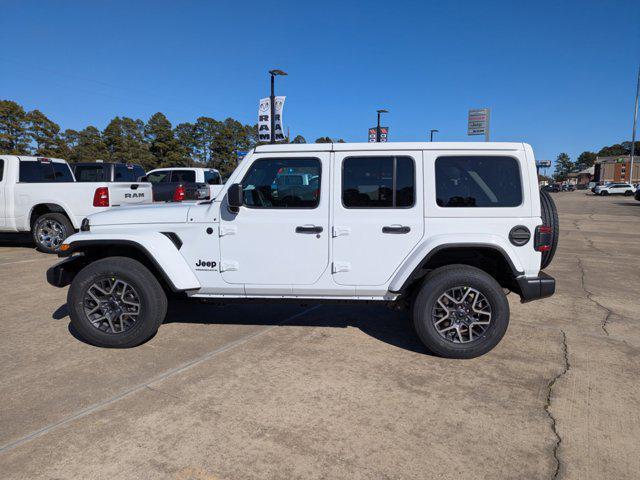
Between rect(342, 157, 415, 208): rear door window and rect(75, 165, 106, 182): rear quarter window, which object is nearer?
rect(342, 157, 415, 208): rear door window

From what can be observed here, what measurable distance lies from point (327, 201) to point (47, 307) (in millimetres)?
3861

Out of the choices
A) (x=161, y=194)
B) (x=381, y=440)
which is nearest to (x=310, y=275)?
(x=381, y=440)

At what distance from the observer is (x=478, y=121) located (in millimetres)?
29125

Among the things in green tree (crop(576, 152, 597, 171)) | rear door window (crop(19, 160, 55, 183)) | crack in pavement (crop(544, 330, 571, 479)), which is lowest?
crack in pavement (crop(544, 330, 571, 479))

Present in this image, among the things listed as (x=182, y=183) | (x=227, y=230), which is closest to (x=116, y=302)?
(x=227, y=230)

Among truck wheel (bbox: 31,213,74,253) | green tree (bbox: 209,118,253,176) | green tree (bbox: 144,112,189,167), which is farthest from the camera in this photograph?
green tree (bbox: 209,118,253,176)

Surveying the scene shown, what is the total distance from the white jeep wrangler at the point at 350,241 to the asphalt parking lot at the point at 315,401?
0.45 m

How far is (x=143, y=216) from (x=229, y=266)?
957 mm

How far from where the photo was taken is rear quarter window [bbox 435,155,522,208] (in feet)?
12.4

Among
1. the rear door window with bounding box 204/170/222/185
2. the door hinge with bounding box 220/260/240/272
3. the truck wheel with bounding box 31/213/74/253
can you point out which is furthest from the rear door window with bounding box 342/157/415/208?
the rear door window with bounding box 204/170/222/185

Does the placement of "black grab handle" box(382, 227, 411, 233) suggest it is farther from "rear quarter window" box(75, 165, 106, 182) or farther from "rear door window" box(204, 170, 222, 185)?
"rear door window" box(204, 170, 222, 185)

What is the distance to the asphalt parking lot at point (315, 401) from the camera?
2439 millimetres

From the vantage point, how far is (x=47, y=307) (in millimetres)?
5258

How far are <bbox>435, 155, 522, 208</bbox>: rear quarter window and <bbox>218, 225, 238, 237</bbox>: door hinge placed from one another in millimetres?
1838
